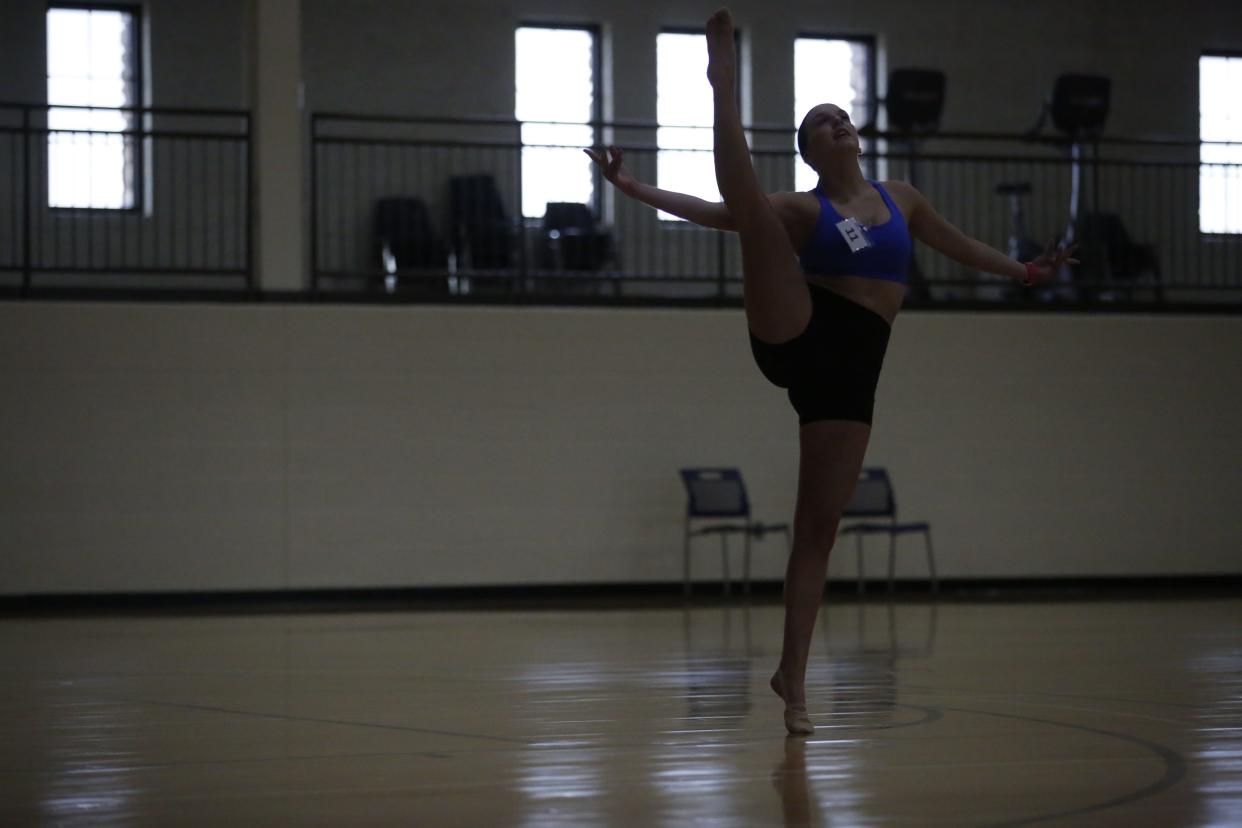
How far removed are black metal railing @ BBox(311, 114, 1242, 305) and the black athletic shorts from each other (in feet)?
20.8

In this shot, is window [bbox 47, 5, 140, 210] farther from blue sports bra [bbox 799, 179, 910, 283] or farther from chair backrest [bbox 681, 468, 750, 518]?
blue sports bra [bbox 799, 179, 910, 283]

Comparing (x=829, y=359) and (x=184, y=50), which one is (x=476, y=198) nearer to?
(x=184, y=50)

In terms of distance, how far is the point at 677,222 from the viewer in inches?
459

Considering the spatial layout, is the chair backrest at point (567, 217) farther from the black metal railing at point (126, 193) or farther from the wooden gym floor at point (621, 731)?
the wooden gym floor at point (621, 731)

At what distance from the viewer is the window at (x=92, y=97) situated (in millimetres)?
10695

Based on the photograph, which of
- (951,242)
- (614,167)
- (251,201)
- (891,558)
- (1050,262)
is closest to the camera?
(614,167)

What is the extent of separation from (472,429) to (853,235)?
6275mm

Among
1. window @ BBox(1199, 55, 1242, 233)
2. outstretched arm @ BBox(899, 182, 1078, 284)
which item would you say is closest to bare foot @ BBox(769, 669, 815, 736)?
outstretched arm @ BBox(899, 182, 1078, 284)

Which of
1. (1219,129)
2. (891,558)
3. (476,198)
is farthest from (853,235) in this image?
(1219,129)

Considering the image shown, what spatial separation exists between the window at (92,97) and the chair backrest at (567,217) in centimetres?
287

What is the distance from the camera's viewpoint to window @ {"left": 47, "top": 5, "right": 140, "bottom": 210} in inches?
421

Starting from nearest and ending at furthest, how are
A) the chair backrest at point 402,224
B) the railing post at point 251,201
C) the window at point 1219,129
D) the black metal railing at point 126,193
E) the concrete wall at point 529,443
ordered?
the concrete wall at point 529,443 < the railing post at point 251,201 < the black metal railing at point 126,193 < the chair backrest at point 402,224 < the window at point 1219,129

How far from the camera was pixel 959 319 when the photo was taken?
10023 mm

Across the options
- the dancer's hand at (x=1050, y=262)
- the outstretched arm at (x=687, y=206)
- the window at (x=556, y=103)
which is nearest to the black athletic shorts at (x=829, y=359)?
the outstretched arm at (x=687, y=206)
